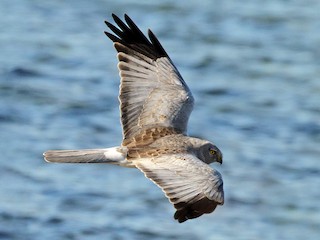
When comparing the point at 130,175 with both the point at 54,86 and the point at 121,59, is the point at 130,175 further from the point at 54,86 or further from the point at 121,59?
the point at 121,59

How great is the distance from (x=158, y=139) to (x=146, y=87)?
2.67ft

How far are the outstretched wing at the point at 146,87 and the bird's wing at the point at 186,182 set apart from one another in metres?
0.78

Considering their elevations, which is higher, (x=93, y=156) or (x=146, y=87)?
(x=146, y=87)

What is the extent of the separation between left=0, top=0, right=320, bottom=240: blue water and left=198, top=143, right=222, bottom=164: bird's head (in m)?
3.89

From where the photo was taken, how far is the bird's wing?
9383 millimetres

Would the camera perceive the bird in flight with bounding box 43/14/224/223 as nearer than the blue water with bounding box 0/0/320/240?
Yes

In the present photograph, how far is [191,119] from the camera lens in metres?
17.4

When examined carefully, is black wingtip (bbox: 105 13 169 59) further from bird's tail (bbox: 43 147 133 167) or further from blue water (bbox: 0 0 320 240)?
blue water (bbox: 0 0 320 240)

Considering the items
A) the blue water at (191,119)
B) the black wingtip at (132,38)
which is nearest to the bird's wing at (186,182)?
the black wingtip at (132,38)

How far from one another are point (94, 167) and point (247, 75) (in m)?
4.17

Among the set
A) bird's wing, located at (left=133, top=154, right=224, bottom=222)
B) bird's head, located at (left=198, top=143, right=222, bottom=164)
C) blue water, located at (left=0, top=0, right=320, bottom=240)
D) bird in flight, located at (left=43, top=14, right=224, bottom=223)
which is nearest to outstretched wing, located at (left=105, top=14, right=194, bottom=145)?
bird in flight, located at (left=43, top=14, right=224, bottom=223)

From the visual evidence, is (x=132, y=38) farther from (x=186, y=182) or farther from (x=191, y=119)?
(x=191, y=119)

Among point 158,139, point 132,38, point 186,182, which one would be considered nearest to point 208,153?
point 158,139

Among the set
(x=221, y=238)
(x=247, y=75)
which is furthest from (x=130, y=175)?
(x=247, y=75)
